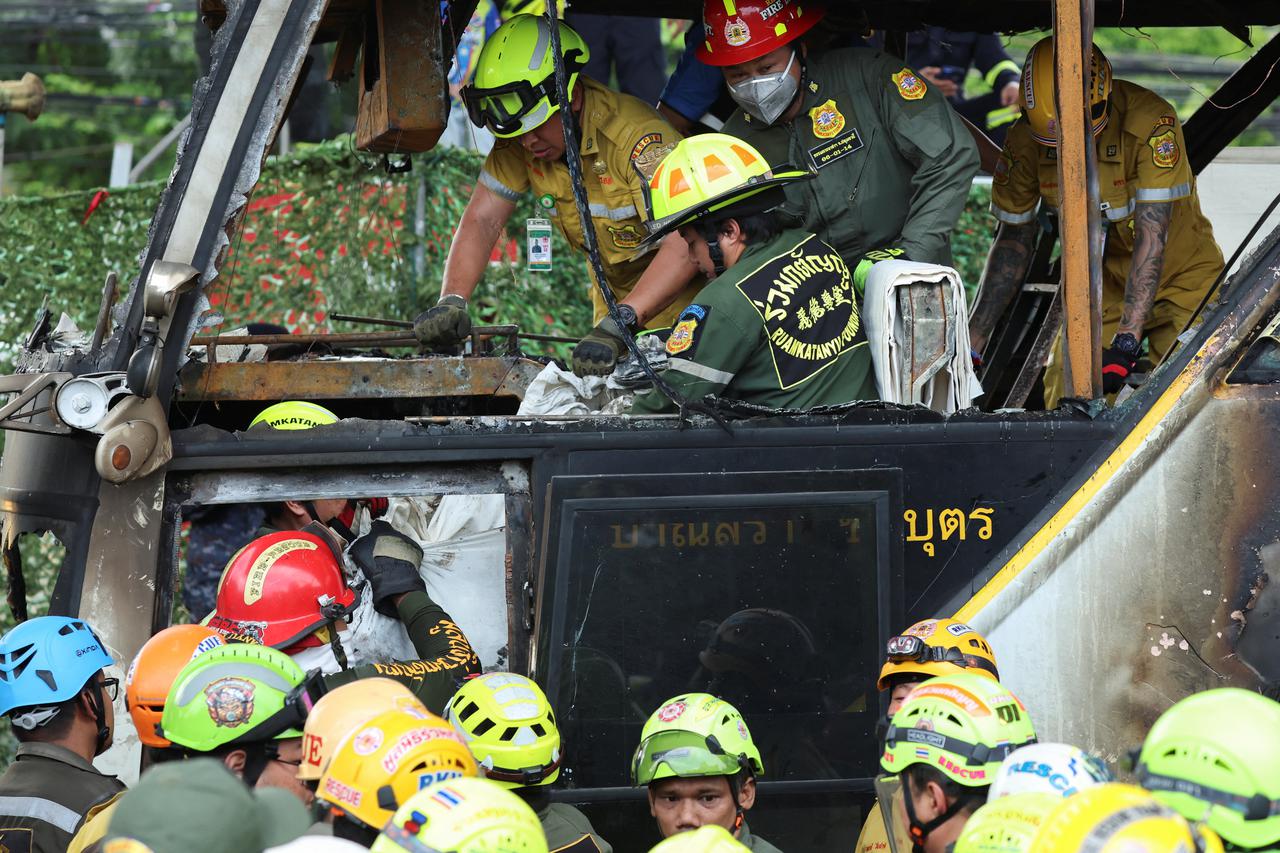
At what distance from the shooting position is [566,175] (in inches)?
225

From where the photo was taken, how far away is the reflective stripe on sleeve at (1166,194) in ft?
18.9

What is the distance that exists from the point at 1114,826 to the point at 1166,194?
3.84m

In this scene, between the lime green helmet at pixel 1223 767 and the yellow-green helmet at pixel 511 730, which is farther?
the yellow-green helmet at pixel 511 730

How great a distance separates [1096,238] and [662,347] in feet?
3.77

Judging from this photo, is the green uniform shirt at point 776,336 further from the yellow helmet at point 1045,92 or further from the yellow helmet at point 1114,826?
the yellow helmet at point 1114,826

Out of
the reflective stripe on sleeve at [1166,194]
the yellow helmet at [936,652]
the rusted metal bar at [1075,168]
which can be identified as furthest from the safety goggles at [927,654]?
the reflective stripe on sleeve at [1166,194]

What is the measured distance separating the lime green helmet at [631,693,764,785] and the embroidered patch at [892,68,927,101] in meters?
2.25

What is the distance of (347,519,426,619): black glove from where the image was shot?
4.43 m

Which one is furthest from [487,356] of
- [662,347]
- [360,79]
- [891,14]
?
[891,14]

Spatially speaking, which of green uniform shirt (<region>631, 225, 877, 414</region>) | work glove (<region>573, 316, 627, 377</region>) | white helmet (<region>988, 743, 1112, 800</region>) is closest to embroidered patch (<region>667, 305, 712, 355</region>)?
green uniform shirt (<region>631, 225, 877, 414</region>)

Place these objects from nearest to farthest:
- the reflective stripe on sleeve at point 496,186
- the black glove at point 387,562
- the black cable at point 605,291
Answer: the black cable at point 605,291, the black glove at point 387,562, the reflective stripe on sleeve at point 496,186

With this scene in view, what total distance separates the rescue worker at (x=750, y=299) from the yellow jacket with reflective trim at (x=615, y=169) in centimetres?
87

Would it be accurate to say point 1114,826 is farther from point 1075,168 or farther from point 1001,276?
point 1001,276

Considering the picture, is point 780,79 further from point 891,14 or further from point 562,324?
point 562,324
